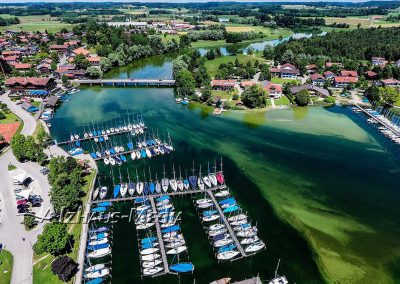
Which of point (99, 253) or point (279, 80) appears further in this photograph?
point (279, 80)

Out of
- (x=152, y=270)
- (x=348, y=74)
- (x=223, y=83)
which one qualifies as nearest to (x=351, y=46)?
(x=348, y=74)

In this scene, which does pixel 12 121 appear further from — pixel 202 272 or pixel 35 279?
pixel 202 272

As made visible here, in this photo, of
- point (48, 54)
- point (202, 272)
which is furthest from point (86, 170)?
point (48, 54)

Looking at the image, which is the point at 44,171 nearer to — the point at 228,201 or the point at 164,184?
the point at 164,184

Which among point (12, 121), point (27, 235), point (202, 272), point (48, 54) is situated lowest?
point (202, 272)

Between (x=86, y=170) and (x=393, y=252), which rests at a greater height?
(x=86, y=170)

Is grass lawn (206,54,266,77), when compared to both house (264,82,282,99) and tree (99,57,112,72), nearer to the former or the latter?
house (264,82,282,99)
